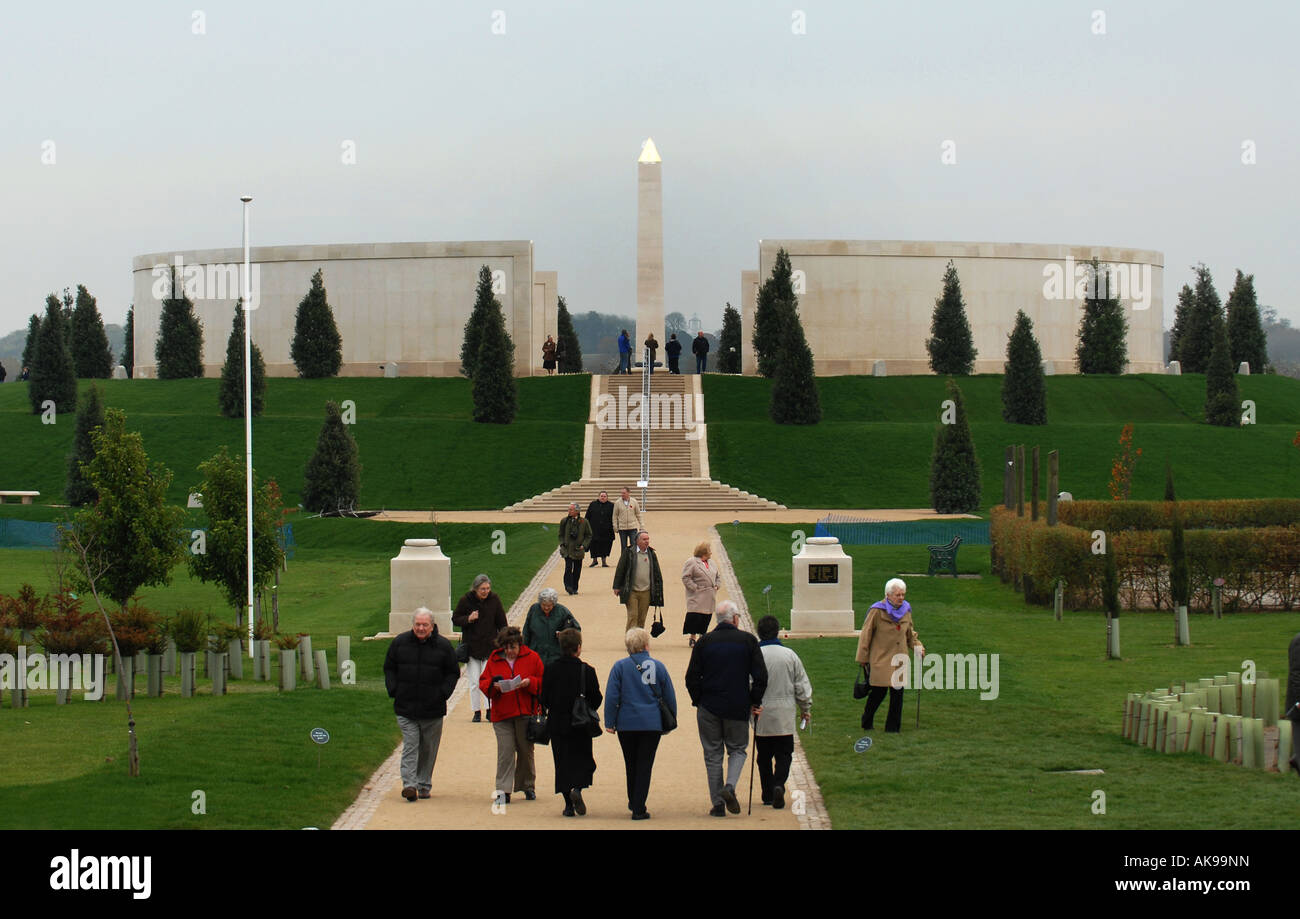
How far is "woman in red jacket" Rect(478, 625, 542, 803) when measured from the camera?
12.1 m

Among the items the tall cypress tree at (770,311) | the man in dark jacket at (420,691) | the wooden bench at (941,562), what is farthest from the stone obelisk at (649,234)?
the man in dark jacket at (420,691)

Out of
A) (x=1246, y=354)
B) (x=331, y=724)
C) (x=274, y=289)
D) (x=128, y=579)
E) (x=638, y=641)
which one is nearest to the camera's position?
(x=638, y=641)

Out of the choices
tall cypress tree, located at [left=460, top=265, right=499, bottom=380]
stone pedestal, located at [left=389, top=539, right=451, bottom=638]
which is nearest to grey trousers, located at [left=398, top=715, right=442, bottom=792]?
stone pedestal, located at [left=389, top=539, right=451, bottom=638]

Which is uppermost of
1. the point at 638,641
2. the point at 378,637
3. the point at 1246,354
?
the point at 1246,354

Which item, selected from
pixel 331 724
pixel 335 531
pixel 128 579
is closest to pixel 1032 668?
pixel 331 724

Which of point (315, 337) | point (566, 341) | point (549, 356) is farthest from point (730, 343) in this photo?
point (315, 337)

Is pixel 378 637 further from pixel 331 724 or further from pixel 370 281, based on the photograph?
pixel 370 281

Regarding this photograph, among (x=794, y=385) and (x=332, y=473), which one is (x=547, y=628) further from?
(x=794, y=385)

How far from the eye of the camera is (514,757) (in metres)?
12.1

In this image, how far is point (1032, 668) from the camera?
18.3m

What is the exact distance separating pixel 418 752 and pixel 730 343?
56752 mm

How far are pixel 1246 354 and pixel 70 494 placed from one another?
43.3m

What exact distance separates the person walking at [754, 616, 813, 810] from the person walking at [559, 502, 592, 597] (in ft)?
38.1
